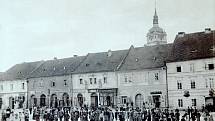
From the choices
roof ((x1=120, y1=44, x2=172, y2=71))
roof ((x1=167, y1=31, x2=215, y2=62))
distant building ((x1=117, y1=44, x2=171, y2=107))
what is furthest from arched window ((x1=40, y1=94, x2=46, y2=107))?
roof ((x1=167, y1=31, x2=215, y2=62))

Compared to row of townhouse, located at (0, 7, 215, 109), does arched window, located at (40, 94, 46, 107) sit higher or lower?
lower

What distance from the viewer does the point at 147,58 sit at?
1534 cm

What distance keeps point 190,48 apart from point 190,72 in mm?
823

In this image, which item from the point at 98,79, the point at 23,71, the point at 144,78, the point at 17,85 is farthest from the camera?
the point at 23,71

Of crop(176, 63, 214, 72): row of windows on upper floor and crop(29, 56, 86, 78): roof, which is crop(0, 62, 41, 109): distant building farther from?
crop(176, 63, 214, 72): row of windows on upper floor

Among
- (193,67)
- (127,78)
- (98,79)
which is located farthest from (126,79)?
→ (193,67)

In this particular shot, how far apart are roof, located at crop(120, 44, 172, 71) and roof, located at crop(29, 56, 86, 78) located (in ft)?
8.31

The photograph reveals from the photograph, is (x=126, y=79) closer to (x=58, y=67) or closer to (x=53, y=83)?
(x=58, y=67)

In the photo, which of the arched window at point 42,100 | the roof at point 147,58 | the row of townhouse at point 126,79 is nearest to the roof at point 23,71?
the row of townhouse at point 126,79

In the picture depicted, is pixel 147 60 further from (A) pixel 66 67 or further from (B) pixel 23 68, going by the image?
(B) pixel 23 68

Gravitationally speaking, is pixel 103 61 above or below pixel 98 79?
above

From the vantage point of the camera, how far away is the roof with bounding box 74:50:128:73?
1633cm

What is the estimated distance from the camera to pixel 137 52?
15859mm

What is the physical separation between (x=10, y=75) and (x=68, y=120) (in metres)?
7.75
